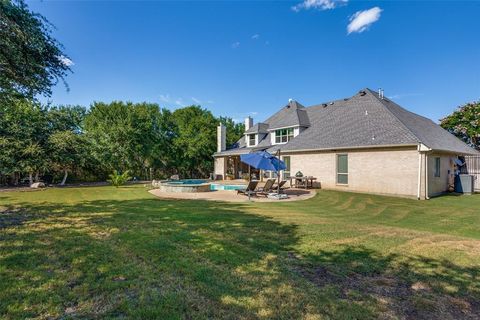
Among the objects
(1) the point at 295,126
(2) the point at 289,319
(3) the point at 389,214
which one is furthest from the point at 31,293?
(1) the point at 295,126

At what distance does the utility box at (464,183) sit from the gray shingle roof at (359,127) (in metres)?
1.94

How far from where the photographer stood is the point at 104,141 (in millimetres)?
26234

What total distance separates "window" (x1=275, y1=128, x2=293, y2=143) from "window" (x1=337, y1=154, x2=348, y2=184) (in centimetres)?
690

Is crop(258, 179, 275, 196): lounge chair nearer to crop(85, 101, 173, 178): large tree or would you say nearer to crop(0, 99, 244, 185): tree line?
crop(0, 99, 244, 185): tree line

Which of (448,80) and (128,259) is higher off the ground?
(448,80)

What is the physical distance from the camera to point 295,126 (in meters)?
23.1

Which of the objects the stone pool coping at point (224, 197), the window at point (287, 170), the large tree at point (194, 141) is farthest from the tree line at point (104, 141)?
the window at point (287, 170)

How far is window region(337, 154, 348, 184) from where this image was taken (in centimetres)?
1727

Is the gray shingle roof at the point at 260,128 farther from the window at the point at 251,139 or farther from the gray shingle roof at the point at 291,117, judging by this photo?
the gray shingle roof at the point at 291,117

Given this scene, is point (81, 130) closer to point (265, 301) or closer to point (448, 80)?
point (265, 301)

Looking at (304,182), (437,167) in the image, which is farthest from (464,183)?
(304,182)

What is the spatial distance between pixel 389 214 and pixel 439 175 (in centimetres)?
952

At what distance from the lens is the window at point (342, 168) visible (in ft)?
56.7

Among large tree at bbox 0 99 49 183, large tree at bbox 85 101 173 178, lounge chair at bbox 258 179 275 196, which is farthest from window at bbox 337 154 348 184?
large tree at bbox 0 99 49 183
